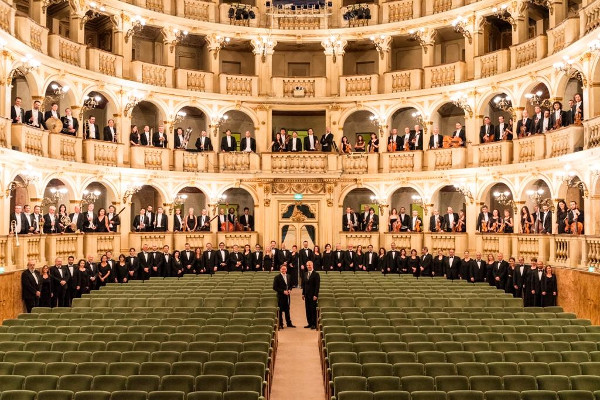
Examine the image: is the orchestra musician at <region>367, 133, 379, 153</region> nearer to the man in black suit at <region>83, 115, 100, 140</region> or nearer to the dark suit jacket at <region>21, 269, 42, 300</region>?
the man in black suit at <region>83, 115, 100, 140</region>

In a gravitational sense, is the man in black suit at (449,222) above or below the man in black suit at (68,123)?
below

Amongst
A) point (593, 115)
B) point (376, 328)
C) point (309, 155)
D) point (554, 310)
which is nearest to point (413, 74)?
point (309, 155)

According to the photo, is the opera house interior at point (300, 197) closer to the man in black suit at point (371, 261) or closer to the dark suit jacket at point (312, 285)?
the man in black suit at point (371, 261)

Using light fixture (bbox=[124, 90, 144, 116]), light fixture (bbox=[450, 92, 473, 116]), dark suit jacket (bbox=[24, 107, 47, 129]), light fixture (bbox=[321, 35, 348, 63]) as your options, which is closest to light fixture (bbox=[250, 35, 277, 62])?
light fixture (bbox=[321, 35, 348, 63])

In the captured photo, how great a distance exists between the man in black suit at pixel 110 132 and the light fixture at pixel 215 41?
19.9 feet

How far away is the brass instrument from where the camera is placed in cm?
2161

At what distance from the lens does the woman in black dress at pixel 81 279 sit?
17880mm

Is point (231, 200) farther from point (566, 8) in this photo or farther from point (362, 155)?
point (566, 8)

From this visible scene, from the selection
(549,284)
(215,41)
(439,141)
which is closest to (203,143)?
(215,41)

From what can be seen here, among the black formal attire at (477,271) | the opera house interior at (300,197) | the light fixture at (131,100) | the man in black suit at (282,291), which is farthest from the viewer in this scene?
the light fixture at (131,100)

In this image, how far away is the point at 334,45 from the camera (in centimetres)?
2920

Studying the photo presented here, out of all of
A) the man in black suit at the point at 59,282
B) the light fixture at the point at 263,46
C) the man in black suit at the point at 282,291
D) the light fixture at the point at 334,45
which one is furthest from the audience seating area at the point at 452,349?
the light fixture at the point at 263,46

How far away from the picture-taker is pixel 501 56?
25109 mm

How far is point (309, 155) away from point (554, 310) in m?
14.9
